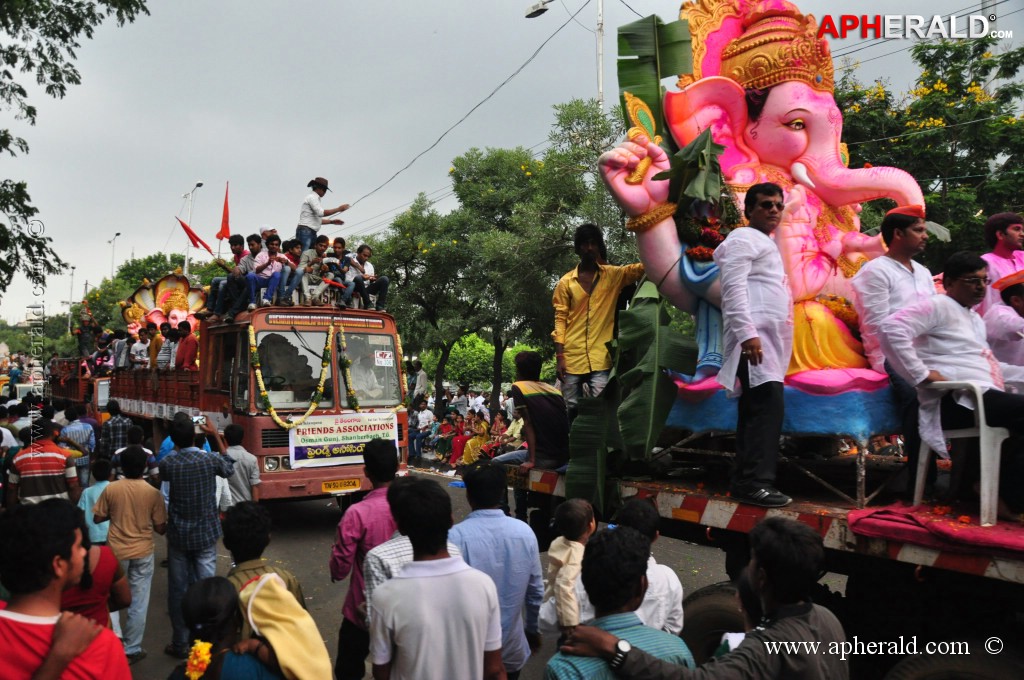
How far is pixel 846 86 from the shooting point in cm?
1350

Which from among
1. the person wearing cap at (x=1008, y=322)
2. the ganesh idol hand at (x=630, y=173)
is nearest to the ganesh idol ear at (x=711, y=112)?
the ganesh idol hand at (x=630, y=173)

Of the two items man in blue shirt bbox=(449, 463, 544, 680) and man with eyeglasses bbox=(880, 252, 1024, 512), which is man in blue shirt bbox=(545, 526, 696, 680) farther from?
man with eyeglasses bbox=(880, 252, 1024, 512)

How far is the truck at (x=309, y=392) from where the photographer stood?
8.42 meters

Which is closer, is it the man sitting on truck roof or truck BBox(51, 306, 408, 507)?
the man sitting on truck roof

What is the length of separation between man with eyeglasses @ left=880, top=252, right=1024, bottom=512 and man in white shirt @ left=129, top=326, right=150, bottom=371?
1438cm

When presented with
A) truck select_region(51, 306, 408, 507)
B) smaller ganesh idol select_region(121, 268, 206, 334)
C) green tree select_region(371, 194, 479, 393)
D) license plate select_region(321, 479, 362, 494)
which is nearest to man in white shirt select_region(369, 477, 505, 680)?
truck select_region(51, 306, 408, 507)

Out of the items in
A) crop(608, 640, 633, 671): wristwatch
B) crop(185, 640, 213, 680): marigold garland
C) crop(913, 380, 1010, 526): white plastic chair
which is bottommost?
crop(185, 640, 213, 680): marigold garland

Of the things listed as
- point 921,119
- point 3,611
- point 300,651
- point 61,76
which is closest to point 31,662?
point 3,611

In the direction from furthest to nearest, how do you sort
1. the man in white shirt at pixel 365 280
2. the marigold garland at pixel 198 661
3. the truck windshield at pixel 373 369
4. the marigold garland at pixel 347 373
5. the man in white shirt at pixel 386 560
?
the man in white shirt at pixel 365 280, the truck windshield at pixel 373 369, the marigold garland at pixel 347 373, the man in white shirt at pixel 386 560, the marigold garland at pixel 198 661

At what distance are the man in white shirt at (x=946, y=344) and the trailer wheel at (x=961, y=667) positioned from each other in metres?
0.86

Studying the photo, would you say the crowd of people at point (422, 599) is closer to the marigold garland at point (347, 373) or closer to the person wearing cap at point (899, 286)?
the person wearing cap at point (899, 286)

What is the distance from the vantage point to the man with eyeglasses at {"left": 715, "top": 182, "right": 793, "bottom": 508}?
142 inches

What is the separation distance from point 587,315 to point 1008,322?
2432mm

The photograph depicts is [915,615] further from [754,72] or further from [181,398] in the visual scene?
[181,398]
